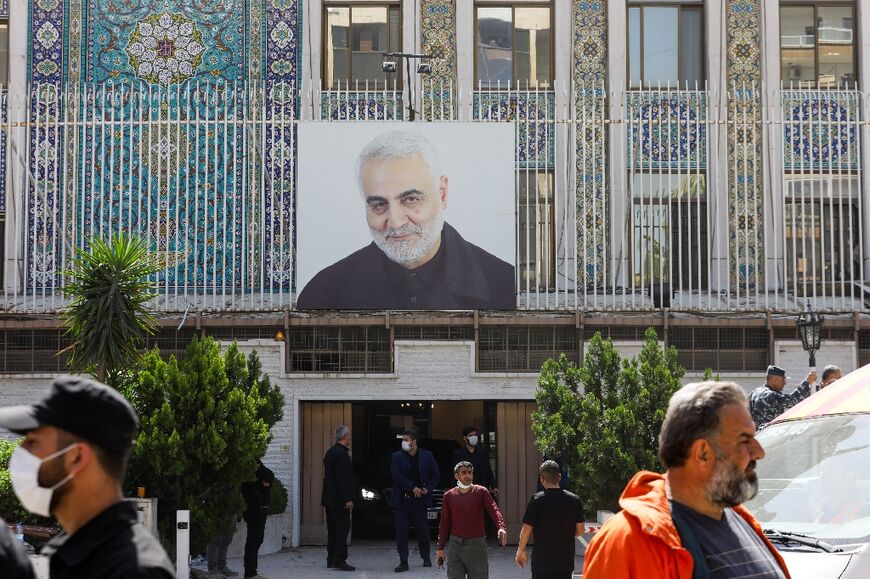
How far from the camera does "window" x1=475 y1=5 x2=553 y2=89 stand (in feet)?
68.4

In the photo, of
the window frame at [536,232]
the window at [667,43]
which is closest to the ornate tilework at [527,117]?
the window frame at [536,232]

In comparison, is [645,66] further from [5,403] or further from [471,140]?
[5,403]

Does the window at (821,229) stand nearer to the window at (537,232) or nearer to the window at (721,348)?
the window at (721,348)

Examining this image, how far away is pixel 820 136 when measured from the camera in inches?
795

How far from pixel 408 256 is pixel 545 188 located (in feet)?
7.97

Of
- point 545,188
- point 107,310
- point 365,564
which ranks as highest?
point 545,188

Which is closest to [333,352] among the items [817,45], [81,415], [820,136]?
[820,136]

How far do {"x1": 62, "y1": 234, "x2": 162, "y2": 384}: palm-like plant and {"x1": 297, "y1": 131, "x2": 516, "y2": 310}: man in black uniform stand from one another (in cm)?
386

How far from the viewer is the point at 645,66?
20938mm

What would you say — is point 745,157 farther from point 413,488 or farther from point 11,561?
point 11,561

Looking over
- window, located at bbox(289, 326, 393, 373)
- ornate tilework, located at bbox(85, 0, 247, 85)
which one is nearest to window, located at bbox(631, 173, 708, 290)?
window, located at bbox(289, 326, 393, 373)

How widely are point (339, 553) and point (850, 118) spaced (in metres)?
10.2

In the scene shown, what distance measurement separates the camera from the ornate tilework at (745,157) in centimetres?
2019

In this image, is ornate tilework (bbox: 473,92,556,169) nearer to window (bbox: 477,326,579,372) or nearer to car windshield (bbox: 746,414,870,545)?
window (bbox: 477,326,579,372)
